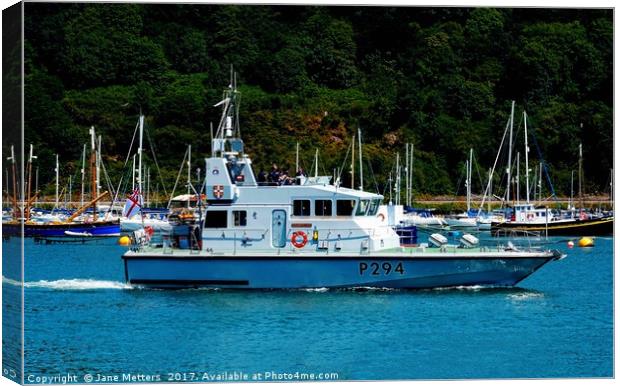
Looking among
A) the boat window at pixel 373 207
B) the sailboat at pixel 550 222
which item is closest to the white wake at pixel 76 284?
the boat window at pixel 373 207

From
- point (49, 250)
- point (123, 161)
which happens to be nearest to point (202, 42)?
point (49, 250)

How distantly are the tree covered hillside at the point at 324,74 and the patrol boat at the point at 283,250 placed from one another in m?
3.84

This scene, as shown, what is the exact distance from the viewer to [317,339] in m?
29.3

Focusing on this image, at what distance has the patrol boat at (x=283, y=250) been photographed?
115 feet

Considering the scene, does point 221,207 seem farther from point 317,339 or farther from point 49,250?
point 49,250

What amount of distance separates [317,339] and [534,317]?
6293 millimetres

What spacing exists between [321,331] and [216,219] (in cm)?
627

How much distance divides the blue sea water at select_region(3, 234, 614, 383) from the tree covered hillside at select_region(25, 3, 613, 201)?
4.92m

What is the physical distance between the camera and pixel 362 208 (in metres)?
35.8

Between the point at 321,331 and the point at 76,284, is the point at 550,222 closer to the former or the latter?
the point at 76,284

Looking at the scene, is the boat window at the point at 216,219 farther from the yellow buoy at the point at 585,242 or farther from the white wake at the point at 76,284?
the yellow buoy at the point at 585,242

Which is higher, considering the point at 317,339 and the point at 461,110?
the point at 461,110

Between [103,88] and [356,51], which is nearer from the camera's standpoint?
[356,51]

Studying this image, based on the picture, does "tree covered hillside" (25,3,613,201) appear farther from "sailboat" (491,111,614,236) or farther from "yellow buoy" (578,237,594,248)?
"yellow buoy" (578,237,594,248)
